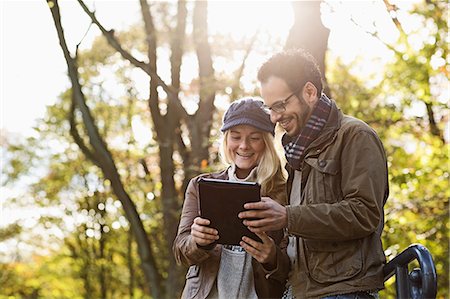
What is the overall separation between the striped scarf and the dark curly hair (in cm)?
10

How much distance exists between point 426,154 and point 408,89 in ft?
2.52

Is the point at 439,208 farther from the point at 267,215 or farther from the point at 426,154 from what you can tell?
the point at 267,215

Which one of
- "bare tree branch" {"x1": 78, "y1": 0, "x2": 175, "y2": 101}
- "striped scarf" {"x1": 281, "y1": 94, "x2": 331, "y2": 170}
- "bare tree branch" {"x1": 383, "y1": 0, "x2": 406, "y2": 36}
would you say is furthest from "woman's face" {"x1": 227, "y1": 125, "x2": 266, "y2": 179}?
"bare tree branch" {"x1": 78, "y1": 0, "x2": 175, "y2": 101}

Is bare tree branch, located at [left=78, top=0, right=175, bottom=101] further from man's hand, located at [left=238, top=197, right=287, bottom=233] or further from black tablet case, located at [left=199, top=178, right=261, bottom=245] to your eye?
man's hand, located at [left=238, top=197, right=287, bottom=233]

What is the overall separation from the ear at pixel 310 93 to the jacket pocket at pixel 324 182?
10.1 inches

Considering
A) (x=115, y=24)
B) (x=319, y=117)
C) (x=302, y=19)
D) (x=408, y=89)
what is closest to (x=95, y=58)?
(x=115, y=24)

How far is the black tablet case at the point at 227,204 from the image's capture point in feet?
10.2

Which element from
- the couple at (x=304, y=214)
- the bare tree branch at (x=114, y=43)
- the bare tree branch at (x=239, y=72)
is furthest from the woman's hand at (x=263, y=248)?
the bare tree branch at (x=239, y=72)

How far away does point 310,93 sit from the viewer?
3188 millimetres

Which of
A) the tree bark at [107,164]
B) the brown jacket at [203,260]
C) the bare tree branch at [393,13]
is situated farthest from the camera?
the tree bark at [107,164]

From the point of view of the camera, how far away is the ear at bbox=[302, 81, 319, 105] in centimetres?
317

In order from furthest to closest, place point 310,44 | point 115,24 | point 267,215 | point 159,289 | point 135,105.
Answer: point 135,105
point 115,24
point 159,289
point 310,44
point 267,215

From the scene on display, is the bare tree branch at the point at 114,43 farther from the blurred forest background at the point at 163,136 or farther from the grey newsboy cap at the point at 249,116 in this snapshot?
the grey newsboy cap at the point at 249,116

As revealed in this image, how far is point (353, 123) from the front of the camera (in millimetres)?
3037
